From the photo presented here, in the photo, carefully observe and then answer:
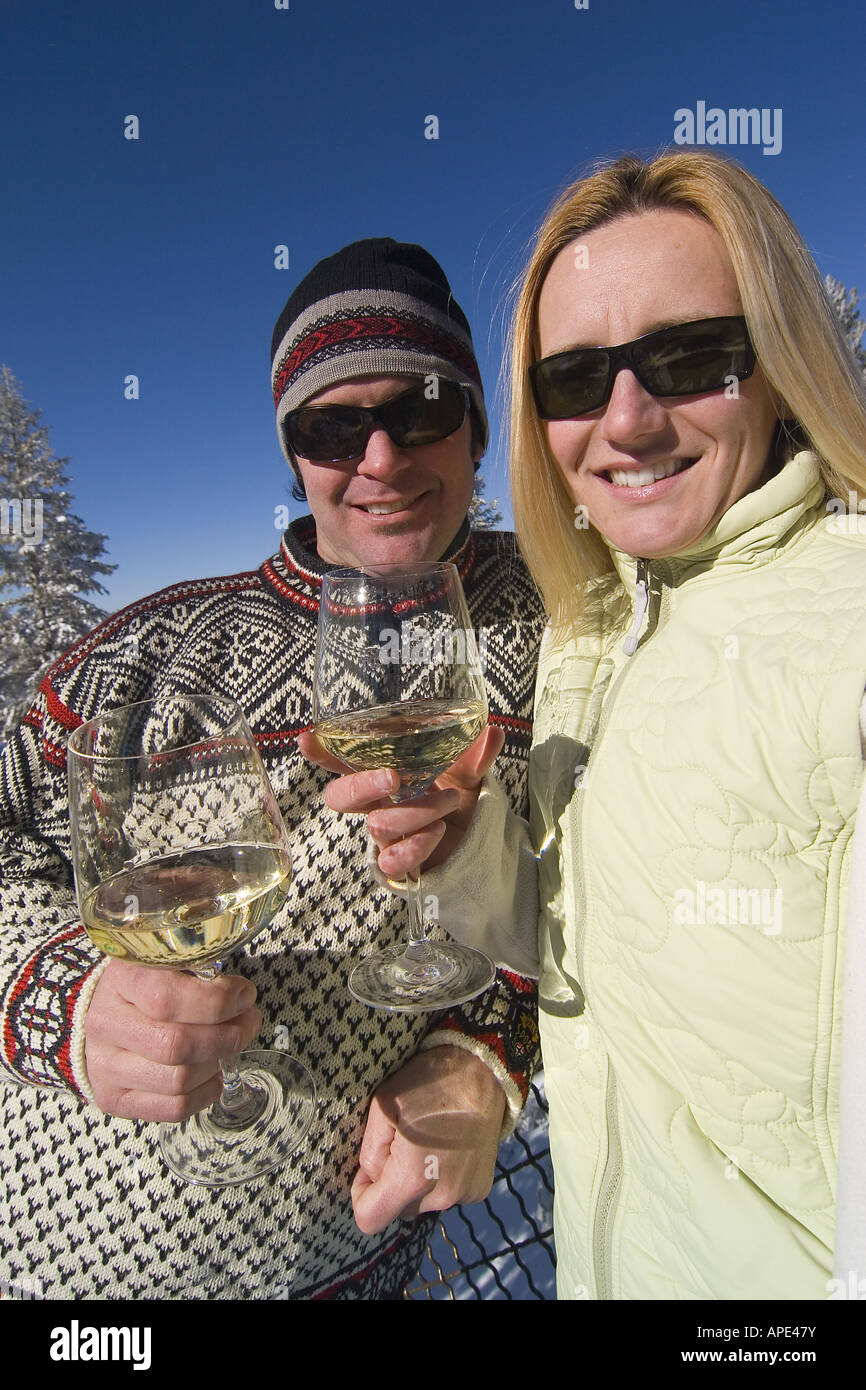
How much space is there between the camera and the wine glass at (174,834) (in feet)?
4.25

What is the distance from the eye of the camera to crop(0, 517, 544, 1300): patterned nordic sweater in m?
1.90

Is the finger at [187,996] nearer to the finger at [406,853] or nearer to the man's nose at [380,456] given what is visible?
the finger at [406,853]

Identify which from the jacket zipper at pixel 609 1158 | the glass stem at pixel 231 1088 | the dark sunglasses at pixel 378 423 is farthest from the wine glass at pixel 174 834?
the dark sunglasses at pixel 378 423

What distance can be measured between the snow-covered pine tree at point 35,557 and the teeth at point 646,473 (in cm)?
1491

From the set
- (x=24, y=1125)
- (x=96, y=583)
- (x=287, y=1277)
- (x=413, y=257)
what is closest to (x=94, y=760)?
(x=24, y=1125)

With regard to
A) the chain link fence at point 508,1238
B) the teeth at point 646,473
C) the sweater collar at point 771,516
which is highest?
the teeth at point 646,473

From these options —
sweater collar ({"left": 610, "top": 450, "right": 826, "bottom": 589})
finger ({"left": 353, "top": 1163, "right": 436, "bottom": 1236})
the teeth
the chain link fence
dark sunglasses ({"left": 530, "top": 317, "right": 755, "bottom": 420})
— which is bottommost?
the chain link fence

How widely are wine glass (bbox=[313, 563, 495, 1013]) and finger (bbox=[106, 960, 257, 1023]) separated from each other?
0.33 metres

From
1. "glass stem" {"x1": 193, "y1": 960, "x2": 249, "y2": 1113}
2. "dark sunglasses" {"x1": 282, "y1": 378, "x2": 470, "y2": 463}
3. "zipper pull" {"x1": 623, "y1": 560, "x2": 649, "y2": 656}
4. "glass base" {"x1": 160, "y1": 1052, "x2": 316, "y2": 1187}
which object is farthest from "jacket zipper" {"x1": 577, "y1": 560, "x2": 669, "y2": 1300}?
"dark sunglasses" {"x1": 282, "y1": 378, "x2": 470, "y2": 463}

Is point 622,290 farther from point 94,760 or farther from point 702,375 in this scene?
point 94,760

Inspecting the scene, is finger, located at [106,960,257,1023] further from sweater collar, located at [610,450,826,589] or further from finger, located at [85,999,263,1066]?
sweater collar, located at [610,450,826,589]

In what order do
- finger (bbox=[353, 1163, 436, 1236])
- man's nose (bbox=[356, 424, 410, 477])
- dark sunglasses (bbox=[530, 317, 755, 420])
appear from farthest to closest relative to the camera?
1. man's nose (bbox=[356, 424, 410, 477])
2. finger (bbox=[353, 1163, 436, 1236])
3. dark sunglasses (bbox=[530, 317, 755, 420])

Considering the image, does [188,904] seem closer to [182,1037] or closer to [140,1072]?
[182,1037]

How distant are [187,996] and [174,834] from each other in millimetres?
312
